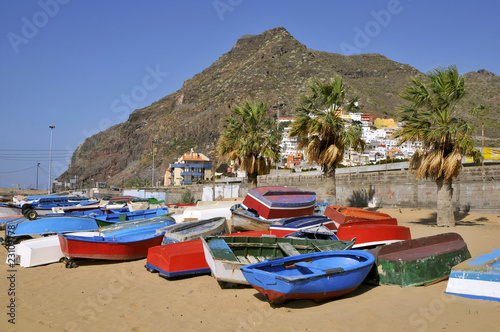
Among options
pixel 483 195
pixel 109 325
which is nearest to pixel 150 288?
pixel 109 325

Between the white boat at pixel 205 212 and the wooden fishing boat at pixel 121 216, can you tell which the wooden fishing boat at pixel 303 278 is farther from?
the wooden fishing boat at pixel 121 216

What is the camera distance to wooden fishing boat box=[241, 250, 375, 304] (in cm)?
649

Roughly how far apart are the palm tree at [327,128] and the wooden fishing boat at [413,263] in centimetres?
1132

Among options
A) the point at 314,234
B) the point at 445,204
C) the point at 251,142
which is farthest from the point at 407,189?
the point at 314,234

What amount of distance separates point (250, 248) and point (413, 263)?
370cm

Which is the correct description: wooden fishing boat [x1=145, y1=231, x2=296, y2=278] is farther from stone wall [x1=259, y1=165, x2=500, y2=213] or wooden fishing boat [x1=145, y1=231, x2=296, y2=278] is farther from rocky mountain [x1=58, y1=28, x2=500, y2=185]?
rocky mountain [x1=58, y1=28, x2=500, y2=185]

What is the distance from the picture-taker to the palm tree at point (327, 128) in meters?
20.0

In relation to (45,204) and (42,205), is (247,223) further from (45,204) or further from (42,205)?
(45,204)

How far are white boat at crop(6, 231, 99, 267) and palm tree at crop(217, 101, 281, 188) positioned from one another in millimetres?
12449

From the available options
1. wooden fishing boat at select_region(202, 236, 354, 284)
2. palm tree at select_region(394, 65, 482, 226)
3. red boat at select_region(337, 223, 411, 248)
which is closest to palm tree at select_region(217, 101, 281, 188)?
palm tree at select_region(394, 65, 482, 226)

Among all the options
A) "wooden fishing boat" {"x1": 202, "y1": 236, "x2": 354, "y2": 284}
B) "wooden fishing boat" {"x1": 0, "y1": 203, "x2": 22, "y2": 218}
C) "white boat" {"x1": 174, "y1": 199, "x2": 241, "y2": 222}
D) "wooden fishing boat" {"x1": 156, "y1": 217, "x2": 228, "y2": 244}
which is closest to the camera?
"wooden fishing boat" {"x1": 202, "y1": 236, "x2": 354, "y2": 284}

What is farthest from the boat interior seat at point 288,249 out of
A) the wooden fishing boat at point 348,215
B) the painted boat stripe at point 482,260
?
the wooden fishing boat at point 348,215

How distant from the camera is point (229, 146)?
23750 millimetres

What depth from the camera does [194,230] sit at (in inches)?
473
